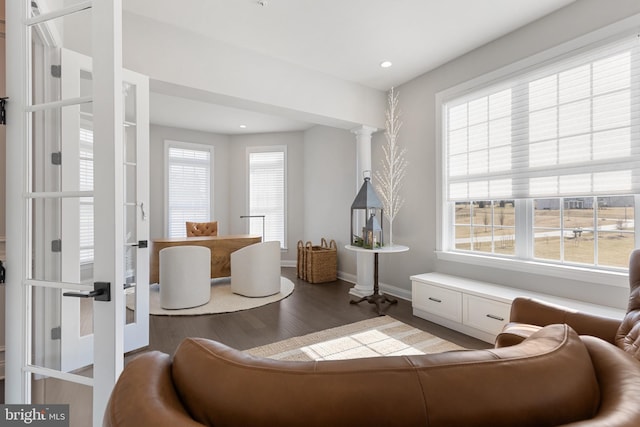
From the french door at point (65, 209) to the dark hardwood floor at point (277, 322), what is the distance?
120cm

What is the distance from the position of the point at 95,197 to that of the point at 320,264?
13.0 ft

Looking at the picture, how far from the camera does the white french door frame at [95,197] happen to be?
1106 millimetres

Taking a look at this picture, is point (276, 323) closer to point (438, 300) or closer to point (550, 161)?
point (438, 300)

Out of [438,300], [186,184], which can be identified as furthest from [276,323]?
[186,184]

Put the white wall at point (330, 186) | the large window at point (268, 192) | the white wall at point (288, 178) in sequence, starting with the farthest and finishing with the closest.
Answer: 1. the large window at point (268, 192)
2. the white wall at point (288, 178)
3. the white wall at point (330, 186)

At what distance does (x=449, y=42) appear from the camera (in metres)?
3.05

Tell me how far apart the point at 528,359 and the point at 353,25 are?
295 centimetres

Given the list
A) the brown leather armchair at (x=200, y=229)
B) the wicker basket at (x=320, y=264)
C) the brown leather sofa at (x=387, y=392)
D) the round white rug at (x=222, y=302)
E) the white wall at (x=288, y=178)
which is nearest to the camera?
the brown leather sofa at (x=387, y=392)

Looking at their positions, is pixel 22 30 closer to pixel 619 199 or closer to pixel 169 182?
pixel 619 199

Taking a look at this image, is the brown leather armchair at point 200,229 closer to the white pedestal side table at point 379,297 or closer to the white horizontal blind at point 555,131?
the white pedestal side table at point 379,297

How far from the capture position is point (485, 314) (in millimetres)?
2654

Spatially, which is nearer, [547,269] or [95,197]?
[95,197]

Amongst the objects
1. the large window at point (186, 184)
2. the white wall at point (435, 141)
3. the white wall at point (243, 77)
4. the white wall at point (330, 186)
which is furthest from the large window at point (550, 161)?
the large window at point (186, 184)

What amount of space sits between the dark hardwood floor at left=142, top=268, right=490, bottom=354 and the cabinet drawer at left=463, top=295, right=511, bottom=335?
154 millimetres
